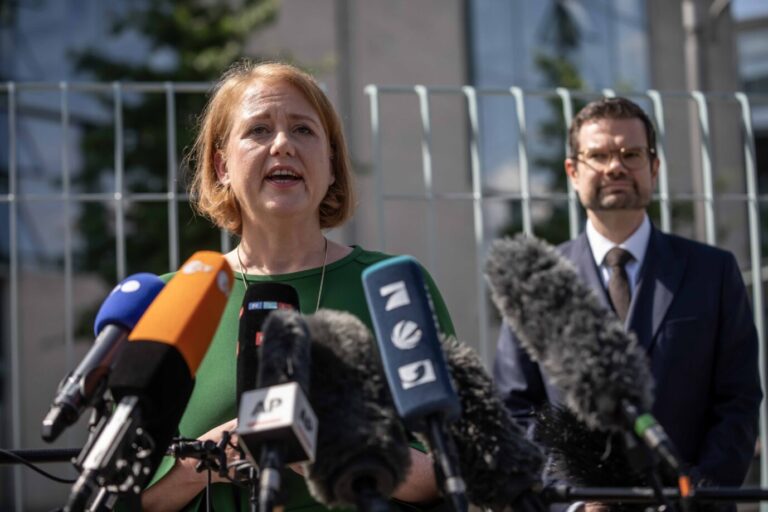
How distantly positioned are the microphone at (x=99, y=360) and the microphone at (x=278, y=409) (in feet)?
0.95

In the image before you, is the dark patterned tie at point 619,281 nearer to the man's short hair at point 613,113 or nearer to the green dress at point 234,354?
the man's short hair at point 613,113

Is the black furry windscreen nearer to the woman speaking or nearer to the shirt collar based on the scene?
the woman speaking

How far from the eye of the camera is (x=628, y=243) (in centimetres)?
348

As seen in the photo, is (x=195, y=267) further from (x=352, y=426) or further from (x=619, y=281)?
(x=619, y=281)

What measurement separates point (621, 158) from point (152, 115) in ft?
22.6

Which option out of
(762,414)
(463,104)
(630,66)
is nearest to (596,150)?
(762,414)

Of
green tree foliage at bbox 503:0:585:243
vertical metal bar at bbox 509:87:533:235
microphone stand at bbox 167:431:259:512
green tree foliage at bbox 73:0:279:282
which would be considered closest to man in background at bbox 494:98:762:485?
vertical metal bar at bbox 509:87:533:235

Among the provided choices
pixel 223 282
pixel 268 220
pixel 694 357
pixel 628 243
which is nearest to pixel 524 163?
pixel 628 243

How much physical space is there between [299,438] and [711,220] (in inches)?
138

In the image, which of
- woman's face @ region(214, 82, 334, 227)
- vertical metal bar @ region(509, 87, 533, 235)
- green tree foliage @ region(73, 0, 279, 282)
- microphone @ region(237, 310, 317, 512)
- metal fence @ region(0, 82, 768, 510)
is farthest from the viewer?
green tree foliage @ region(73, 0, 279, 282)

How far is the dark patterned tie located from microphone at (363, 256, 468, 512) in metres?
1.81

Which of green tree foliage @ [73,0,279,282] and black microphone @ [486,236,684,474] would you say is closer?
black microphone @ [486,236,684,474]

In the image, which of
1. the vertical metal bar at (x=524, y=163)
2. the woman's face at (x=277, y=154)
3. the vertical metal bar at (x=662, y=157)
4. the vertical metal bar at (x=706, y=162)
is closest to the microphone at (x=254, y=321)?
the woman's face at (x=277, y=154)

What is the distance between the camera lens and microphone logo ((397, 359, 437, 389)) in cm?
156
